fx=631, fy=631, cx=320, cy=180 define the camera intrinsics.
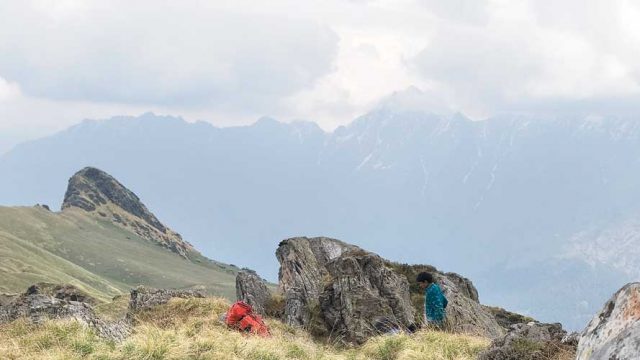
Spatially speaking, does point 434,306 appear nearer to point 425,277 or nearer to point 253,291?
point 425,277

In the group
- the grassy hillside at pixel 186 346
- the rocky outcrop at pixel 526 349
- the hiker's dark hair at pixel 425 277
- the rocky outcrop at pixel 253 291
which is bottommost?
the grassy hillside at pixel 186 346

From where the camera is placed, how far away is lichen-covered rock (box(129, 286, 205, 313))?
88.3 feet

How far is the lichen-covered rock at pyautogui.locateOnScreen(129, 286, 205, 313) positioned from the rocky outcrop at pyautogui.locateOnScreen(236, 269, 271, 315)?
10.2 ft

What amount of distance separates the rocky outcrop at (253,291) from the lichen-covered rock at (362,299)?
4.49m

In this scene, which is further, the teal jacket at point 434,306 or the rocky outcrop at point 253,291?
the rocky outcrop at point 253,291

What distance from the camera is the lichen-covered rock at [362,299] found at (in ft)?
85.5

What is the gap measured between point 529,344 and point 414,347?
4.17m

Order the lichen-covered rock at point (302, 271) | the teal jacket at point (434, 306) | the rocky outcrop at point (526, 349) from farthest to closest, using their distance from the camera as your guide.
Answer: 1. the lichen-covered rock at point (302, 271)
2. the teal jacket at point (434, 306)
3. the rocky outcrop at point (526, 349)

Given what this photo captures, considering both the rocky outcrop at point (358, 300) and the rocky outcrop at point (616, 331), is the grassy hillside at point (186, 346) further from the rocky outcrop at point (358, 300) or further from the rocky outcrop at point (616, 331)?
the rocky outcrop at point (358, 300)

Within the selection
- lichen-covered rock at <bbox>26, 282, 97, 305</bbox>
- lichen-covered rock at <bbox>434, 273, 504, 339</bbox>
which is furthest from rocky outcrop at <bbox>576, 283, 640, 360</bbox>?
lichen-covered rock at <bbox>26, 282, 97, 305</bbox>

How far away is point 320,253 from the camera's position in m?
38.7

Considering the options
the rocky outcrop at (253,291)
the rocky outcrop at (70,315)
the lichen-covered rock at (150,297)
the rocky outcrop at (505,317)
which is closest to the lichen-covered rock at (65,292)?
the rocky outcrop at (253,291)

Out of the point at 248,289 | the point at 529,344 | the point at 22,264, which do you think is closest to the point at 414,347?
the point at 529,344

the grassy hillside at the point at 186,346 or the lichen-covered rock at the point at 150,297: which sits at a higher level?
the lichen-covered rock at the point at 150,297
